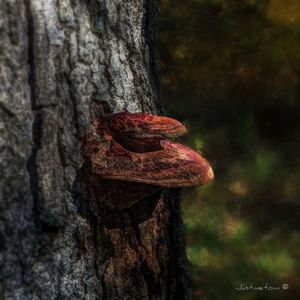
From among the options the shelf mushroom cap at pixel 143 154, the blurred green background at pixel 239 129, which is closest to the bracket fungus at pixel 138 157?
the shelf mushroom cap at pixel 143 154

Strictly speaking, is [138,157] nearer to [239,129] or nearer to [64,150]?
[64,150]

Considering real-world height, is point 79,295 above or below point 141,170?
below

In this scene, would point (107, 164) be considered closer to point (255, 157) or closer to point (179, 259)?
point (179, 259)

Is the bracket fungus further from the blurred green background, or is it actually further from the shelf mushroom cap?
the blurred green background

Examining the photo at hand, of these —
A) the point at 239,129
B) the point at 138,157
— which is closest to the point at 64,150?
the point at 138,157

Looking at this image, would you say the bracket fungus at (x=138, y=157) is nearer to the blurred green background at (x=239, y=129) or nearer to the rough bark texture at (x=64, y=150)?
the rough bark texture at (x=64, y=150)

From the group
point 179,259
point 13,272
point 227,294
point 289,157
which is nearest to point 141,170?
point 13,272
